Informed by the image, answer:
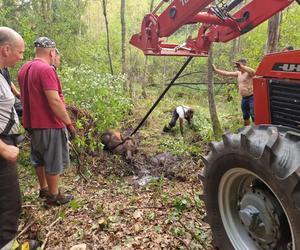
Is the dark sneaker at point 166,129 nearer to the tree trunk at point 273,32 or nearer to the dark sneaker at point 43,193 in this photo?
the tree trunk at point 273,32

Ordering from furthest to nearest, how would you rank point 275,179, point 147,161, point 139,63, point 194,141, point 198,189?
point 139,63 → point 194,141 → point 147,161 → point 198,189 → point 275,179

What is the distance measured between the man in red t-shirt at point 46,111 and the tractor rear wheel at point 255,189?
1967mm

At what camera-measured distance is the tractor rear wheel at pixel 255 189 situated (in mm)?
2039

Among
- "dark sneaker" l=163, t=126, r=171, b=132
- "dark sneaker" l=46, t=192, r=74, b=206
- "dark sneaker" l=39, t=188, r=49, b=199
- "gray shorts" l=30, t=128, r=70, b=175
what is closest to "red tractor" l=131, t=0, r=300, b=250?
"gray shorts" l=30, t=128, r=70, b=175

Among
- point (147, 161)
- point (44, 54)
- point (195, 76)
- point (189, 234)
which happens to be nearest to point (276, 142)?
point (189, 234)

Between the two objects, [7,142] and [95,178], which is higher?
[7,142]

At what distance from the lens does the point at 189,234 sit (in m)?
3.39

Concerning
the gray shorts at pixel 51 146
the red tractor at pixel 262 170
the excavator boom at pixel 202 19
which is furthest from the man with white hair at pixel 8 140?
the excavator boom at pixel 202 19

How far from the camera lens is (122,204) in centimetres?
428

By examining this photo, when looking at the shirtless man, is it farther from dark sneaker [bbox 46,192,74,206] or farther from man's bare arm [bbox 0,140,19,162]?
man's bare arm [bbox 0,140,19,162]

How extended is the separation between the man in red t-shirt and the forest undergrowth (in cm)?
49

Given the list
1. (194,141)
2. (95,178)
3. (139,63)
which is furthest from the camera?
(139,63)

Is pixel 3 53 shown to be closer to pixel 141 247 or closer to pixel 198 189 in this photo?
pixel 141 247

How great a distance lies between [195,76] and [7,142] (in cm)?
2154
